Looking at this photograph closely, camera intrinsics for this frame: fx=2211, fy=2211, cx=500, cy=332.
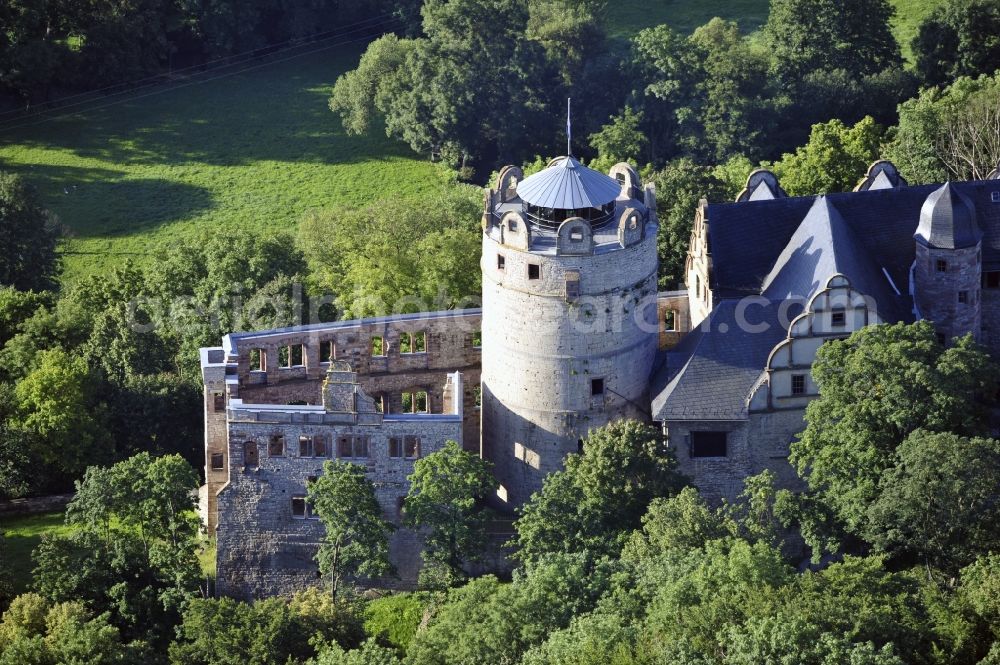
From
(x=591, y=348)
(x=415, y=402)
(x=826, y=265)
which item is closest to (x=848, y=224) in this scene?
(x=826, y=265)

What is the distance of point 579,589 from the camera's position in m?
96.0

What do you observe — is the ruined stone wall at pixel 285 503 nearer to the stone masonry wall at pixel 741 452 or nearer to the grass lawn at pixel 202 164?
the stone masonry wall at pixel 741 452

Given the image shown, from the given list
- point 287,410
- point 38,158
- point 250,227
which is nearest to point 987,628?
point 287,410

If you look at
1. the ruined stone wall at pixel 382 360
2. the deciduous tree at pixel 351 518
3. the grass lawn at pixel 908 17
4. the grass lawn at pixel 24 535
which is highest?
the grass lawn at pixel 908 17

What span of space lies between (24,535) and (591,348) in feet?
104

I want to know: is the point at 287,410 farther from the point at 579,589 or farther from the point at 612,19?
the point at 612,19

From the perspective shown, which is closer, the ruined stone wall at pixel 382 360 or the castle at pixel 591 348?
the castle at pixel 591 348

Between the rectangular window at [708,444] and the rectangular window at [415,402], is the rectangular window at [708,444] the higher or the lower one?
the lower one

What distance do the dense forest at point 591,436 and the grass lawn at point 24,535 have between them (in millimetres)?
2138

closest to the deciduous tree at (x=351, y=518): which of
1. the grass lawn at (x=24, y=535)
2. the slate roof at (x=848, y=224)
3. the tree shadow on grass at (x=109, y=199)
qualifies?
the grass lawn at (x=24, y=535)

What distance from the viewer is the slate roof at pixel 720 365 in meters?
103

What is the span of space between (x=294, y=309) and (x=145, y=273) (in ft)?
43.1

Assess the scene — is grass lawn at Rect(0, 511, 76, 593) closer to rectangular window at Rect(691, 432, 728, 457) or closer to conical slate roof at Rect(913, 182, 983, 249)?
rectangular window at Rect(691, 432, 728, 457)

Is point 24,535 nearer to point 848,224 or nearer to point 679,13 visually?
point 848,224
